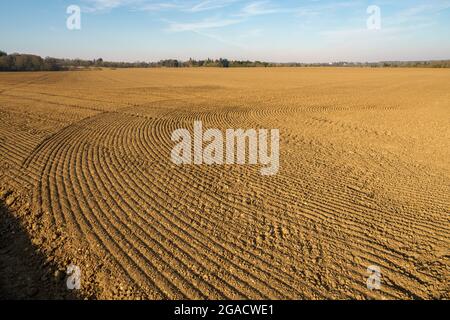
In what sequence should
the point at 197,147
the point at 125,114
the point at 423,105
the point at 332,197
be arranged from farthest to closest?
the point at 423,105 < the point at 125,114 < the point at 197,147 < the point at 332,197

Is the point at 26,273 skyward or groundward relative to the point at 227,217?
groundward

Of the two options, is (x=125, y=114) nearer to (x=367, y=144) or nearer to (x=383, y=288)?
(x=367, y=144)

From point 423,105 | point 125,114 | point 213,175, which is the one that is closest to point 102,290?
point 213,175

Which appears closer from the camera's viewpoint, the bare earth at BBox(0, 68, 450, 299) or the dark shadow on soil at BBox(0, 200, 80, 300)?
the dark shadow on soil at BBox(0, 200, 80, 300)

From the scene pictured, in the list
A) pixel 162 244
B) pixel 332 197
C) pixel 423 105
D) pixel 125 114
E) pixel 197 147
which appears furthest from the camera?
pixel 423 105

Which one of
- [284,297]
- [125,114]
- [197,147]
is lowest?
[284,297]

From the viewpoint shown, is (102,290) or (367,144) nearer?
(102,290)

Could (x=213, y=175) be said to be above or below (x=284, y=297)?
above

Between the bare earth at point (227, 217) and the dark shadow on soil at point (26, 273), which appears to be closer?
the dark shadow on soil at point (26, 273)
